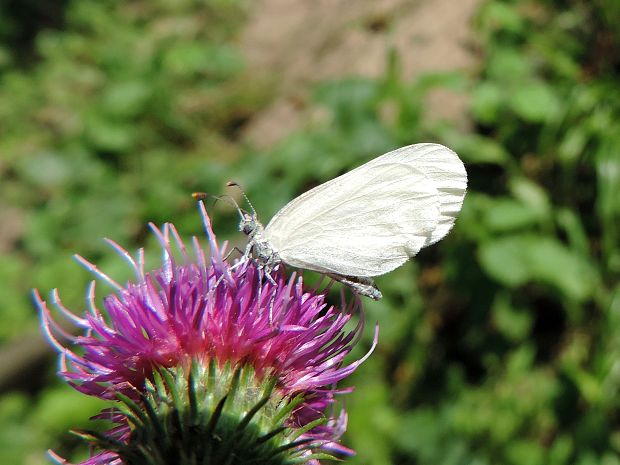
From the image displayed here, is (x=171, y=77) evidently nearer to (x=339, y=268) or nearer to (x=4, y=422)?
(x=4, y=422)

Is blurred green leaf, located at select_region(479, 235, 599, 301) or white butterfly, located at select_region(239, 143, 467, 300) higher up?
white butterfly, located at select_region(239, 143, 467, 300)

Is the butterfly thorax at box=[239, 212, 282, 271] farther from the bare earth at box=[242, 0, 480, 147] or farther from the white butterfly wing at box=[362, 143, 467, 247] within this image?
the bare earth at box=[242, 0, 480, 147]

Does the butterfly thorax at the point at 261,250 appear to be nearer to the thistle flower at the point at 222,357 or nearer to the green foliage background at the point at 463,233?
the thistle flower at the point at 222,357

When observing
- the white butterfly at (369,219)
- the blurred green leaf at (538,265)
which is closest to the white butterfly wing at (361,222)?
the white butterfly at (369,219)

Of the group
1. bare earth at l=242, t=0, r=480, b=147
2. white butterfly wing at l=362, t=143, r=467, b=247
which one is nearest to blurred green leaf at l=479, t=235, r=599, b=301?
bare earth at l=242, t=0, r=480, b=147

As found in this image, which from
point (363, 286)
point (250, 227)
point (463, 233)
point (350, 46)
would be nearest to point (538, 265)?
point (463, 233)

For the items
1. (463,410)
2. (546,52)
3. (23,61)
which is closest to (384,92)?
(546,52)
